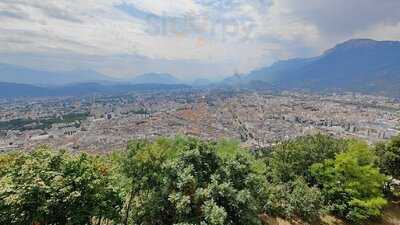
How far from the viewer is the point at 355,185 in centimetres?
1997

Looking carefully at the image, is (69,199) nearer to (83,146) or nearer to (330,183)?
(330,183)

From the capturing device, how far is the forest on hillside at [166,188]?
33.7 feet

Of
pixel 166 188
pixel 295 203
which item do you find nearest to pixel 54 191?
pixel 166 188

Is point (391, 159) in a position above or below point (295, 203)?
above

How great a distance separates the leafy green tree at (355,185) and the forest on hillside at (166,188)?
6 cm

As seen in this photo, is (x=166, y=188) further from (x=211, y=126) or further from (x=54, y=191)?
(x=211, y=126)

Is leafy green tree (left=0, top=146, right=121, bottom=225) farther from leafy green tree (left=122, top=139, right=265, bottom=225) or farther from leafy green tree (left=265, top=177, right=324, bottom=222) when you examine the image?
leafy green tree (left=265, top=177, right=324, bottom=222)

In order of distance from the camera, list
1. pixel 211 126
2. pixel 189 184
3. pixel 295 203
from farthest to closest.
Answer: pixel 211 126
pixel 295 203
pixel 189 184

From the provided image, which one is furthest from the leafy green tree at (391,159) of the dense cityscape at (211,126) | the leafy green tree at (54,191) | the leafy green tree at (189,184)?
the dense cityscape at (211,126)

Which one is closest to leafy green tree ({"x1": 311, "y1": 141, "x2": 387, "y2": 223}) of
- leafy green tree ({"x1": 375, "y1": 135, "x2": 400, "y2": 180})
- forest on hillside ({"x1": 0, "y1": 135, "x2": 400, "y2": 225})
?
forest on hillside ({"x1": 0, "y1": 135, "x2": 400, "y2": 225})

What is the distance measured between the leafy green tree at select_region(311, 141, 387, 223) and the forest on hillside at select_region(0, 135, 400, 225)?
0.20 feet

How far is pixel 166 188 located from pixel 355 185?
12702 millimetres

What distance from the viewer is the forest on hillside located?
1026 centimetres

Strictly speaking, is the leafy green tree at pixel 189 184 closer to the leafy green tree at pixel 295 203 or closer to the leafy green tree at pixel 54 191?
the leafy green tree at pixel 54 191
